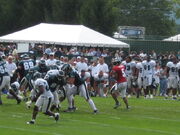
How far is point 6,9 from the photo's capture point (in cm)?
6350

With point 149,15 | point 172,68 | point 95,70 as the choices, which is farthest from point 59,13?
point 149,15

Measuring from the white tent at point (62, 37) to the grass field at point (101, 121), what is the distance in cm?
1256

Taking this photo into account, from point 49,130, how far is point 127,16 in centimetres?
8163

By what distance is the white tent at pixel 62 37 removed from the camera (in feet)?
125

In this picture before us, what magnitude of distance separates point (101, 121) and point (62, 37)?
62.9 feet

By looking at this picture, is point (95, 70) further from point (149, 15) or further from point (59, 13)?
point (149, 15)

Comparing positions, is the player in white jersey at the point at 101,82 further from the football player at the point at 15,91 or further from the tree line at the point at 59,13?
the tree line at the point at 59,13

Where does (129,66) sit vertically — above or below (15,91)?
above

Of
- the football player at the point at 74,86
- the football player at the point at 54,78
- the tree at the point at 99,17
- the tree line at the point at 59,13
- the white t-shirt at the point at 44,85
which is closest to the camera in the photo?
the white t-shirt at the point at 44,85

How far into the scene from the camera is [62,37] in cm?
3859

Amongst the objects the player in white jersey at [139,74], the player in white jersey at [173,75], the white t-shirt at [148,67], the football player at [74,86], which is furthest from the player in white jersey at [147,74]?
the football player at [74,86]

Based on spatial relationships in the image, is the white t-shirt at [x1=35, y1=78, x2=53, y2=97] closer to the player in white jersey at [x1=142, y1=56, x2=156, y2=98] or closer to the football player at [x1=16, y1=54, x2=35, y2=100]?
the football player at [x1=16, y1=54, x2=35, y2=100]

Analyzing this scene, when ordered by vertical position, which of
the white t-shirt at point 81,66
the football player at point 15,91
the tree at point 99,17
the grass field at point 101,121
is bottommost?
the grass field at point 101,121

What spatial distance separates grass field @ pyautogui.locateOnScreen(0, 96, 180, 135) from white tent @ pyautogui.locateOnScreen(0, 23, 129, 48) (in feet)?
41.2
